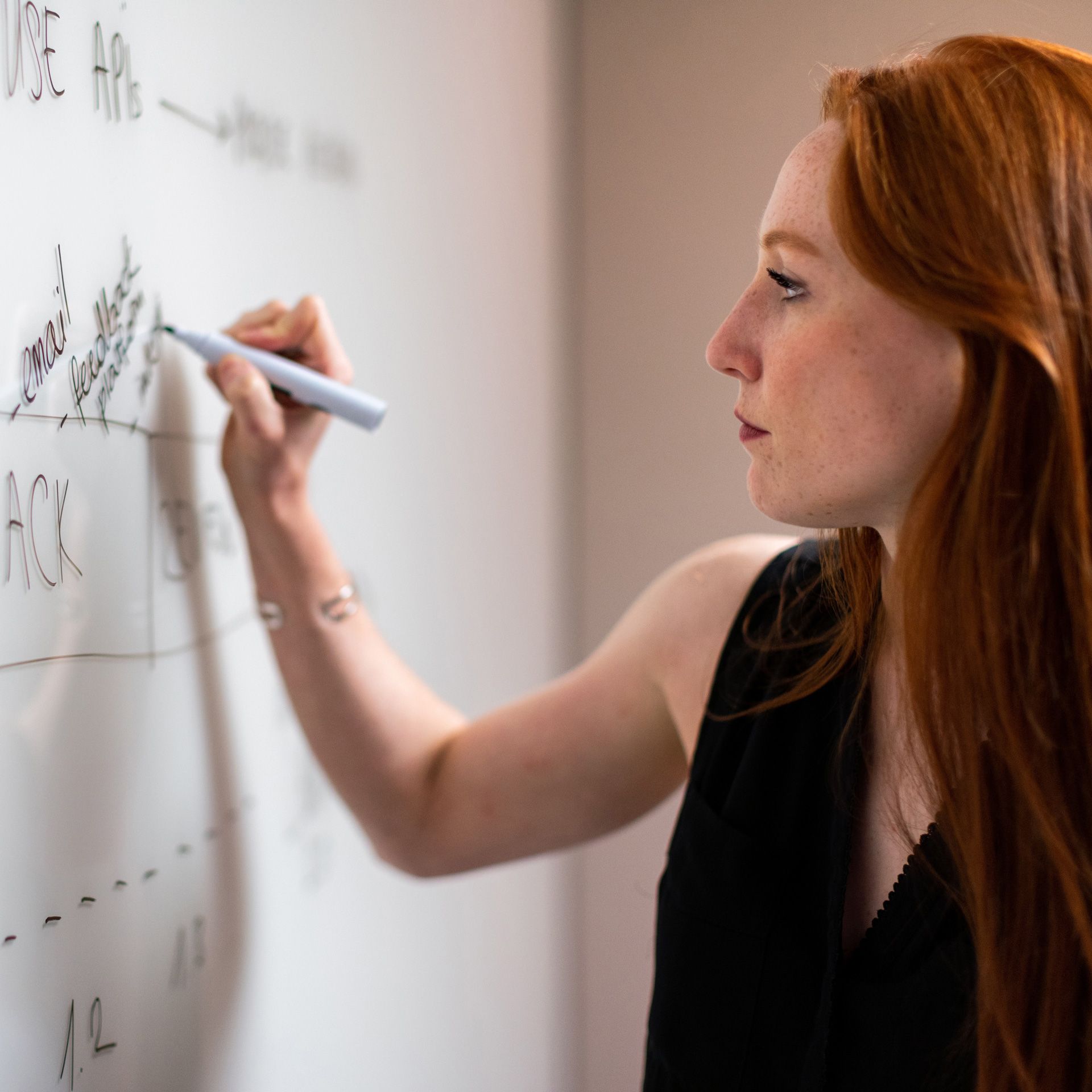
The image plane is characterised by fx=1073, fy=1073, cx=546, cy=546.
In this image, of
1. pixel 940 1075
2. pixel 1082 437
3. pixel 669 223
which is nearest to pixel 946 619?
pixel 1082 437

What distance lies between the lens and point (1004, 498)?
1.67ft

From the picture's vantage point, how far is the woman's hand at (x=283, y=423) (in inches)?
21.8

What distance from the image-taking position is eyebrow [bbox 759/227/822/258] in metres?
0.52

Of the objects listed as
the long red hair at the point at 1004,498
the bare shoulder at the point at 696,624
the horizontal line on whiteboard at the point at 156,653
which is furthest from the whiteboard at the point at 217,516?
the long red hair at the point at 1004,498

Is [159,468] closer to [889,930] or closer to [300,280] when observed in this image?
[300,280]

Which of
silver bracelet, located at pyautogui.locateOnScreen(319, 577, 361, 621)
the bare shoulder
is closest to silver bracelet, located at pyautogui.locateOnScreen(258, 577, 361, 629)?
silver bracelet, located at pyautogui.locateOnScreen(319, 577, 361, 621)

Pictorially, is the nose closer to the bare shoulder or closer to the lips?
the lips

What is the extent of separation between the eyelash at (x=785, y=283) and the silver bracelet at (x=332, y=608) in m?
0.29

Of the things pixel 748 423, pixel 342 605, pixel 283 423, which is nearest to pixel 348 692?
pixel 342 605

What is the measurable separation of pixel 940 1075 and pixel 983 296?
386 millimetres

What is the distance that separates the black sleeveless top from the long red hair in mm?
27

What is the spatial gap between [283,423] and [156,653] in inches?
5.2

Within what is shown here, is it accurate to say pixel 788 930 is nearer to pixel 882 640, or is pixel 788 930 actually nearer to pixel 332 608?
pixel 882 640

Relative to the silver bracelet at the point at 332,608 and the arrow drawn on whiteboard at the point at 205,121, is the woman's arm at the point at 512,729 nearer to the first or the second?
the silver bracelet at the point at 332,608
